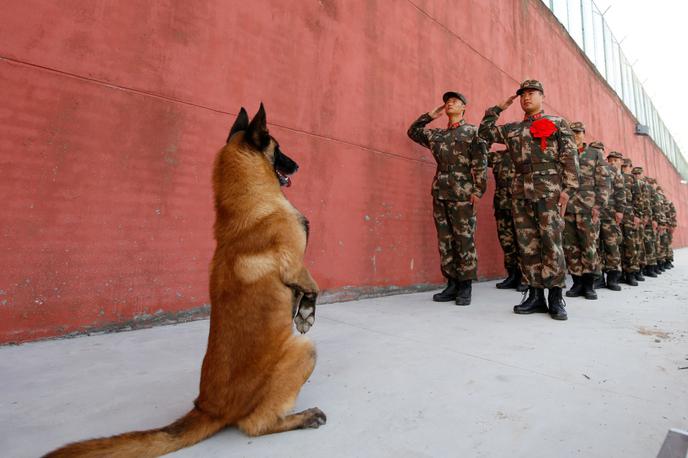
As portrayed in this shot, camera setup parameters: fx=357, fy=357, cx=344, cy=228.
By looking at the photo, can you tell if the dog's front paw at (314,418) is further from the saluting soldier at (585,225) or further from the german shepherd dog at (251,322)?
the saluting soldier at (585,225)

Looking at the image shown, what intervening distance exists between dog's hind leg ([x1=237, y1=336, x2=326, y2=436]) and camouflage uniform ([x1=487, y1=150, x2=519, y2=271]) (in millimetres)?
4342

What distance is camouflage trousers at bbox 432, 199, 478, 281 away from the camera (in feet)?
11.6

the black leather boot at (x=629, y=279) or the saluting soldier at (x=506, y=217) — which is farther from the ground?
the saluting soldier at (x=506, y=217)

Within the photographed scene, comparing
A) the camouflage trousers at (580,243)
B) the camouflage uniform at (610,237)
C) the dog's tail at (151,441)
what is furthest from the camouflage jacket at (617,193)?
the dog's tail at (151,441)

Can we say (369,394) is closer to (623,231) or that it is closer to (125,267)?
(125,267)

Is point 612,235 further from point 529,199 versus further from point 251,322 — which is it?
point 251,322

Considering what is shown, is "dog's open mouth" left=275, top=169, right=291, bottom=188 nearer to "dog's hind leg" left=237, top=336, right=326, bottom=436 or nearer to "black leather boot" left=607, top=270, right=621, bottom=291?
"dog's hind leg" left=237, top=336, right=326, bottom=436

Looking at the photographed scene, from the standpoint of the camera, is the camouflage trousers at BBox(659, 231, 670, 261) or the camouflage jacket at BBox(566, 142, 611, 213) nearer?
the camouflage jacket at BBox(566, 142, 611, 213)

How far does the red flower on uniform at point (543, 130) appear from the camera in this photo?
10.2ft

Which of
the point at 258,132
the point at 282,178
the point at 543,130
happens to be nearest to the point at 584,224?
the point at 543,130

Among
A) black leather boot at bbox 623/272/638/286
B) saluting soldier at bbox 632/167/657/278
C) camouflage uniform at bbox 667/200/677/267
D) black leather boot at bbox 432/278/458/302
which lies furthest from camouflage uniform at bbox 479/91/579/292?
camouflage uniform at bbox 667/200/677/267

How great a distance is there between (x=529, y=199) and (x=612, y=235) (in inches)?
113

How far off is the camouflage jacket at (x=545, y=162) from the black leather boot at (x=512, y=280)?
183 cm

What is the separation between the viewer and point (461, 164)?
11.8 feet
